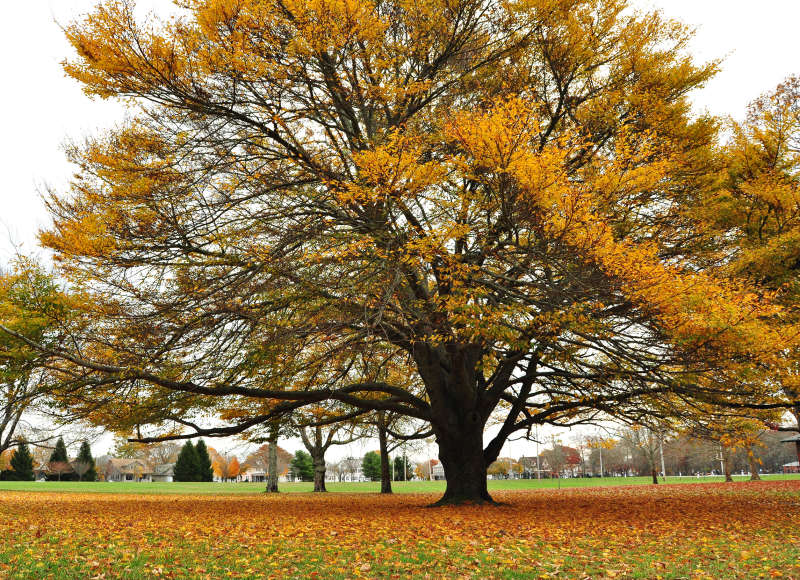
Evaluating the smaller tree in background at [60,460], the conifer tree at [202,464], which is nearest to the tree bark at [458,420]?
the conifer tree at [202,464]

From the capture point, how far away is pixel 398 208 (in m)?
9.09

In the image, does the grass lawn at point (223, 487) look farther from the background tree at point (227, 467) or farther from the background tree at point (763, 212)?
the background tree at point (227, 467)

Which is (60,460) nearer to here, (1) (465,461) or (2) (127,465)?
(2) (127,465)

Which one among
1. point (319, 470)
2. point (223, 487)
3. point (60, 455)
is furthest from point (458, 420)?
point (60, 455)

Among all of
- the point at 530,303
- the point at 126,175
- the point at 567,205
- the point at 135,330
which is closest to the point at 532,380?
the point at 530,303

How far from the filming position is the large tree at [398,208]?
805 centimetres

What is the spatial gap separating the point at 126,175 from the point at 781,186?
12024mm

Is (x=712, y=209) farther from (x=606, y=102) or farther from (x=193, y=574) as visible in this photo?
(x=193, y=574)

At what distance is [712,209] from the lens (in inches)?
412

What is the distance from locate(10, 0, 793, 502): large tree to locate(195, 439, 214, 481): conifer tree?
45950 mm

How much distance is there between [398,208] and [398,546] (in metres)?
5.16

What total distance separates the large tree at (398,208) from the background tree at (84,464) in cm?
5301

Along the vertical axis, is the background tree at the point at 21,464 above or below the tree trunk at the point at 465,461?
below

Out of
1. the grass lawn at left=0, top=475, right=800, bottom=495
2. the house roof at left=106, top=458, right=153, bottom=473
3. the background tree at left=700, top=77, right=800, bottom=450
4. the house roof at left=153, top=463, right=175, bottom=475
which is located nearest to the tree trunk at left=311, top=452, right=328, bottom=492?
the grass lawn at left=0, top=475, right=800, bottom=495
